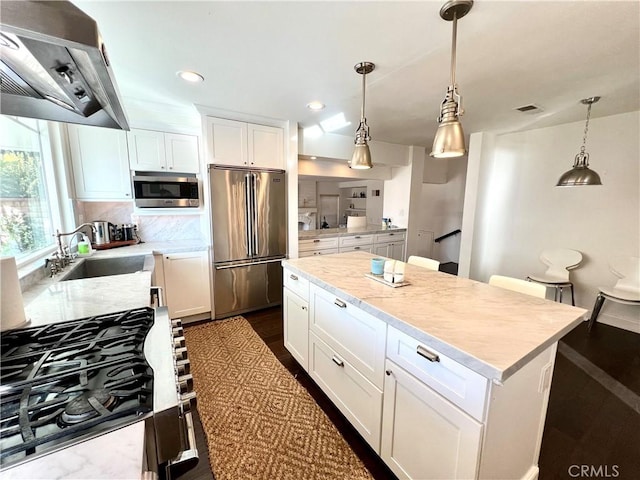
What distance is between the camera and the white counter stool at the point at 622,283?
2818 mm

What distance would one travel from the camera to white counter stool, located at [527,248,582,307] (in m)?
3.20

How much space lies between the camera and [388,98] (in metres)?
2.51

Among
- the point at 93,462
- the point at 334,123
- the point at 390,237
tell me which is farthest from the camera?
the point at 390,237

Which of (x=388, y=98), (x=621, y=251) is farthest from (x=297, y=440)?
(x=621, y=251)

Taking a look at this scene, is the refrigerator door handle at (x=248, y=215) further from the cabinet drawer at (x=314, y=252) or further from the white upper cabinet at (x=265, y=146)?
the cabinet drawer at (x=314, y=252)

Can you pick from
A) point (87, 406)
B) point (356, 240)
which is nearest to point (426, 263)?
point (356, 240)

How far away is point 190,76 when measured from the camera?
210 cm

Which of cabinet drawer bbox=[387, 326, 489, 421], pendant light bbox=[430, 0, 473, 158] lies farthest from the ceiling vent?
cabinet drawer bbox=[387, 326, 489, 421]

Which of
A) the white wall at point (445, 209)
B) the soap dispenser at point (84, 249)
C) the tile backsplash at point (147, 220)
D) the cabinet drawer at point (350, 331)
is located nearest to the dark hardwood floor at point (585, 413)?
the cabinet drawer at point (350, 331)

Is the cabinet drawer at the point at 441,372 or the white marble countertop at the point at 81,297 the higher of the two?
the white marble countertop at the point at 81,297

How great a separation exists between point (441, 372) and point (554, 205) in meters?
3.73

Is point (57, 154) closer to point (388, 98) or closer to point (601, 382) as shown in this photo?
point (388, 98)

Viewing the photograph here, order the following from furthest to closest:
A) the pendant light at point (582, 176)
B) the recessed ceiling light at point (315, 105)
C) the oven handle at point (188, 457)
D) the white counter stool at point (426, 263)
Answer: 1. the recessed ceiling light at point (315, 105)
2. the pendant light at point (582, 176)
3. the white counter stool at point (426, 263)
4. the oven handle at point (188, 457)

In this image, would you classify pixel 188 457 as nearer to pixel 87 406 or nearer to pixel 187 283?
pixel 87 406
